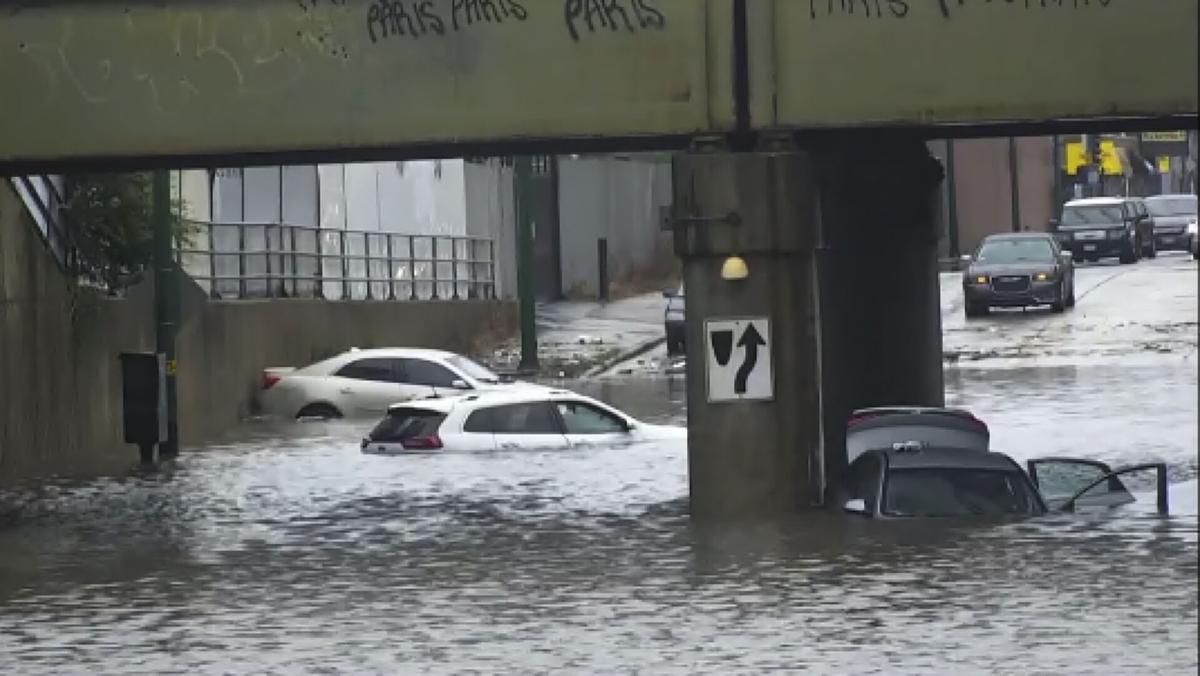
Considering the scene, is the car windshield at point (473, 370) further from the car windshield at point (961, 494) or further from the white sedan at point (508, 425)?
the car windshield at point (961, 494)

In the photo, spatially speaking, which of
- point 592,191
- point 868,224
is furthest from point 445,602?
point 592,191

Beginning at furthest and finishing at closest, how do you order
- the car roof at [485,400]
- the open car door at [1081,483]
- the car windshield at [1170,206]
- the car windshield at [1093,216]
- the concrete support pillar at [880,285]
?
the car windshield at [1170,206], the car windshield at [1093,216], the car roof at [485,400], the concrete support pillar at [880,285], the open car door at [1081,483]

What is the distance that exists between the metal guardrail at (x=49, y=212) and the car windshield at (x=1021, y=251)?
71.6 feet

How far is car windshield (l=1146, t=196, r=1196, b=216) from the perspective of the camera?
66.1m

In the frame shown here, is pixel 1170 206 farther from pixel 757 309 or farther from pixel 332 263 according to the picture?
pixel 757 309

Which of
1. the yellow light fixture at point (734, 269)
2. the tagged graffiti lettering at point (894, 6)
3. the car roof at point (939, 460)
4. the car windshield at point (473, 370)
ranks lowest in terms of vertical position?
the car roof at point (939, 460)

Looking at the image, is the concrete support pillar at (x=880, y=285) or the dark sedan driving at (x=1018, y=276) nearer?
the concrete support pillar at (x=880, y=285)

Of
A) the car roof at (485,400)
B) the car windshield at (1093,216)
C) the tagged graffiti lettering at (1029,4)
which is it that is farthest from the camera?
the car windshield at (1093,216)

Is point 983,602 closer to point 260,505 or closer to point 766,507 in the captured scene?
point 766,507

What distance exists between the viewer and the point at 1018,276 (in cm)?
4938

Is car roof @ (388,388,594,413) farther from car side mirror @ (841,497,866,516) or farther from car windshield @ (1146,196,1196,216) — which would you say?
car windshield @ (1146,196,1196,216)

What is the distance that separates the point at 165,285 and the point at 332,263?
1401cm

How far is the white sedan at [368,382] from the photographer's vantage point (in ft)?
124

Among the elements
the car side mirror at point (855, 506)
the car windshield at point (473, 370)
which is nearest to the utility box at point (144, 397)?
the car windshield at point (473, 370)
